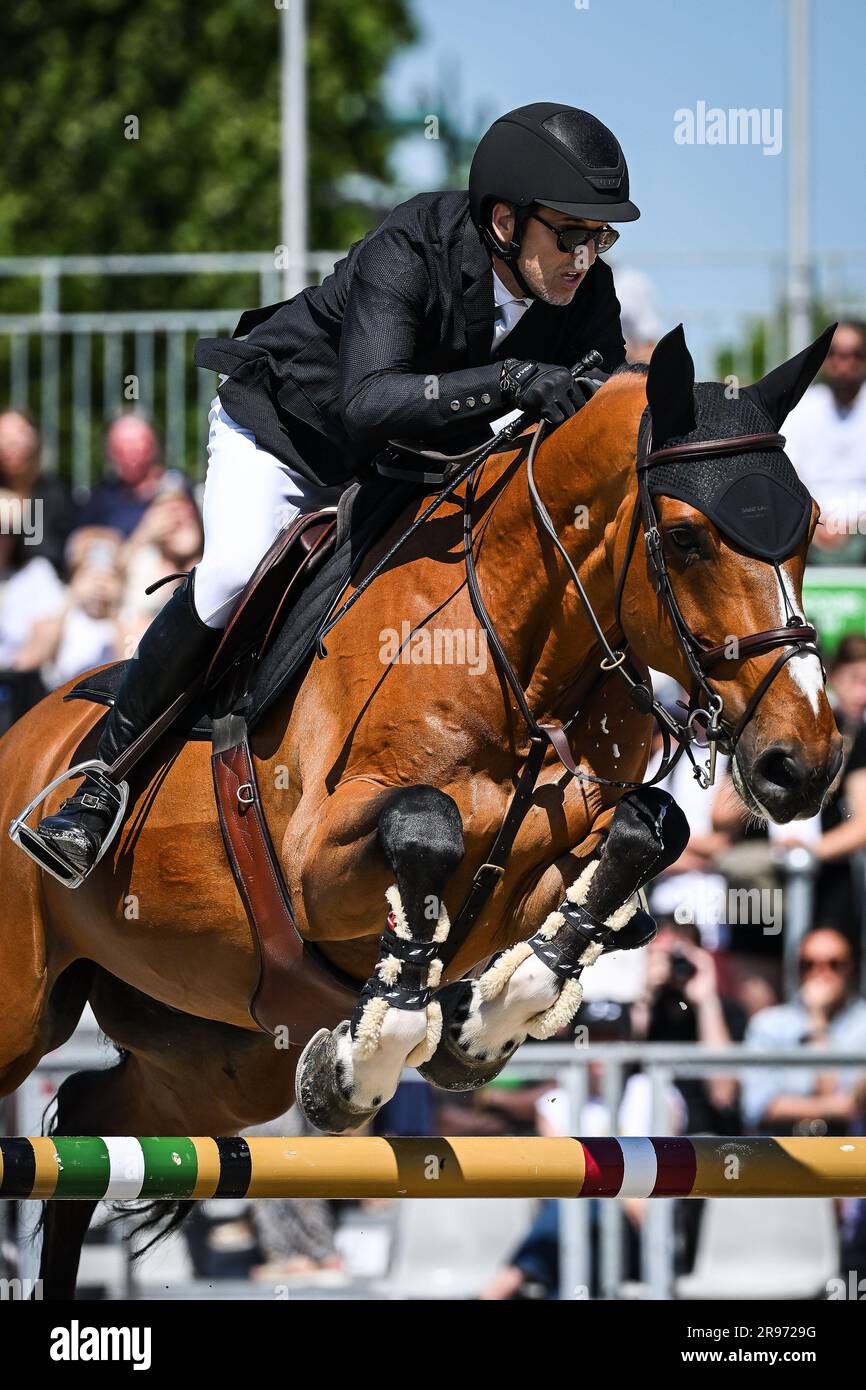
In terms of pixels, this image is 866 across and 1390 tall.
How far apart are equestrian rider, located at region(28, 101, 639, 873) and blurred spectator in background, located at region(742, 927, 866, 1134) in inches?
151

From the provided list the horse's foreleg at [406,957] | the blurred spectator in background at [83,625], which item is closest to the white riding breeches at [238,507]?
the horse's foreleg at [406,957]

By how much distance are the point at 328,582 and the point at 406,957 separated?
1137 millimetres

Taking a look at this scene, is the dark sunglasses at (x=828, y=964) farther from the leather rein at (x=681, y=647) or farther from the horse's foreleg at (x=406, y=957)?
the horse's foreleg at (x=406, y=957)

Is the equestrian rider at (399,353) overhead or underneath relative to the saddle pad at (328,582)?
overhead

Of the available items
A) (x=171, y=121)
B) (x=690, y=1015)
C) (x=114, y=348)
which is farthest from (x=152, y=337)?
(x=171, y=121)

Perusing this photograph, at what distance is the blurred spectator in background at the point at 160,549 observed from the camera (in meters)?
9.07

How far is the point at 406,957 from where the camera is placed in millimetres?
3984

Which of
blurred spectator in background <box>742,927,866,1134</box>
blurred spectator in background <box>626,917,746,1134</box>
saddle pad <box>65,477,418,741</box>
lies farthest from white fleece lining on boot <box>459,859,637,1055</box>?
blurred spectator in background <box>742,927,866,1134</box>

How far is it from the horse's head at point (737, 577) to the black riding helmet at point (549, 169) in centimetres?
54

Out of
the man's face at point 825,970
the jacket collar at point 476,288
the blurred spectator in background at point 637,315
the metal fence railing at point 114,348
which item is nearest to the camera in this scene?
the jacket collar at point 476,288

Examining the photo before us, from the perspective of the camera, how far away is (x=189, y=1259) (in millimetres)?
8000

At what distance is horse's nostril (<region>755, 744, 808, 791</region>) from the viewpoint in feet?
12.1

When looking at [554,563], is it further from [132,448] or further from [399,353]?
[132,448]
